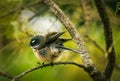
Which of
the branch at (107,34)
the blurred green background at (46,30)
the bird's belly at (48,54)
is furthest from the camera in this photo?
the blurred green background at (46,30)

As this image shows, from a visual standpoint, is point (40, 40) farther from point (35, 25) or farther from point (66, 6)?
point (66, 6)

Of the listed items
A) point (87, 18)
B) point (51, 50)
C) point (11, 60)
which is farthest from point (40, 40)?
point (11, 60)

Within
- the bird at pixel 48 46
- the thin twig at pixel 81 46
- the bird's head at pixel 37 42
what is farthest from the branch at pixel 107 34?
the bird's head at pixel 37 42

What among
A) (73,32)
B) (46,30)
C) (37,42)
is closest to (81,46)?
(73,32)

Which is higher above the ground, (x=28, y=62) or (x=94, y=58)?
(x=28, y=62)

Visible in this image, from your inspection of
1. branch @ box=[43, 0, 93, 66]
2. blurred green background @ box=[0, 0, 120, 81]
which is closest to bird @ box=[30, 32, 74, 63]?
blurred green background @ box=[0, 0, 120, 81]

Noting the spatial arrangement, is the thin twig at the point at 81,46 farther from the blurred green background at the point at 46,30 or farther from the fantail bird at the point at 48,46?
the blurred green background at the point at 46,30

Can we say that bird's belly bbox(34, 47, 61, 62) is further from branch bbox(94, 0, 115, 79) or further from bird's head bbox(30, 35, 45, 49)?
branch bbox(94, 0, 115, 79)
